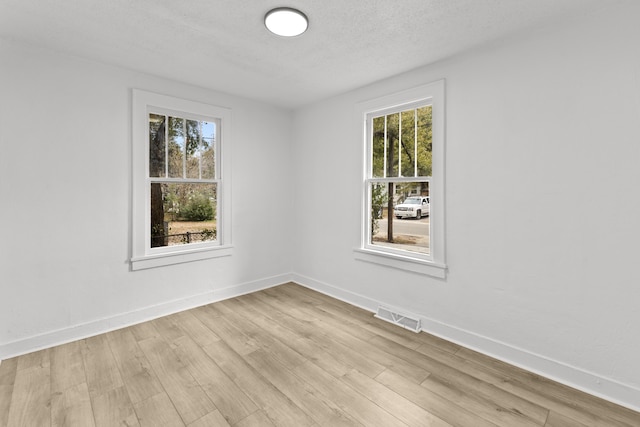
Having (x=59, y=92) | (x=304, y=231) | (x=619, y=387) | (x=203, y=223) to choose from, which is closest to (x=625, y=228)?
(x=619, y=387)

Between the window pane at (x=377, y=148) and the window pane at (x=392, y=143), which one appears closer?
the window pane at (x=392, y=143)

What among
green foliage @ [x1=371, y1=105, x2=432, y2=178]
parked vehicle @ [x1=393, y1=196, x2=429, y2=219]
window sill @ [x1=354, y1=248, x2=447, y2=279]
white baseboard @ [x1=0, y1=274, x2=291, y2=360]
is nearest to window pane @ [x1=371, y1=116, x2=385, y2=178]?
green foliage @ [x1=371, y1=105, x2=432, y2=178]

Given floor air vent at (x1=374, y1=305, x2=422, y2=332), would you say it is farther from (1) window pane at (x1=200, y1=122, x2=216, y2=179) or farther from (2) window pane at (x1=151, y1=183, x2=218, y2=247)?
(1) window pane at (x1=200, y1=122, x2=216, y2=179)

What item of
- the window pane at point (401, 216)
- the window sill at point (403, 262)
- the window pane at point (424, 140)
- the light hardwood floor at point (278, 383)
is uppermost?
the window pane at point (424, 140)

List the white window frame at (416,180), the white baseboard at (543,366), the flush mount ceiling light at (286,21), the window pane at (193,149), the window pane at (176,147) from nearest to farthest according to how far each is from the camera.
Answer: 1. the white baseboard at (543,366)
2. the flush mount ceiling light at (286,21)
3. the white window frame at (416,180)
4. the window pane at (176,147)
5. the window pane at (193,149)

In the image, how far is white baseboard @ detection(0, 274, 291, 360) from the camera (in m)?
2.51

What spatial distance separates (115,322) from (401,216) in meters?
3.16

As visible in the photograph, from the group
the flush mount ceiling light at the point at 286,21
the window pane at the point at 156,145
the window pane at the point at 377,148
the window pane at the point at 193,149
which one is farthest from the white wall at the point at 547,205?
the window pane at the point at 156,145

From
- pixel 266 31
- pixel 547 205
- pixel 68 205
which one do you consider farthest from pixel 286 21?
pixel 68 205

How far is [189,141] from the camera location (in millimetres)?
3518

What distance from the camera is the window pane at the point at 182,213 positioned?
331cm

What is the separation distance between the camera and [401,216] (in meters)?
3.29

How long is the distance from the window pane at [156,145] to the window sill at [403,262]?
245cm

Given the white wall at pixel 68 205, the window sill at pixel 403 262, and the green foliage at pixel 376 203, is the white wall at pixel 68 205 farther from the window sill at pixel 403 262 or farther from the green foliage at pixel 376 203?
the green foliage at pixel 376 203
